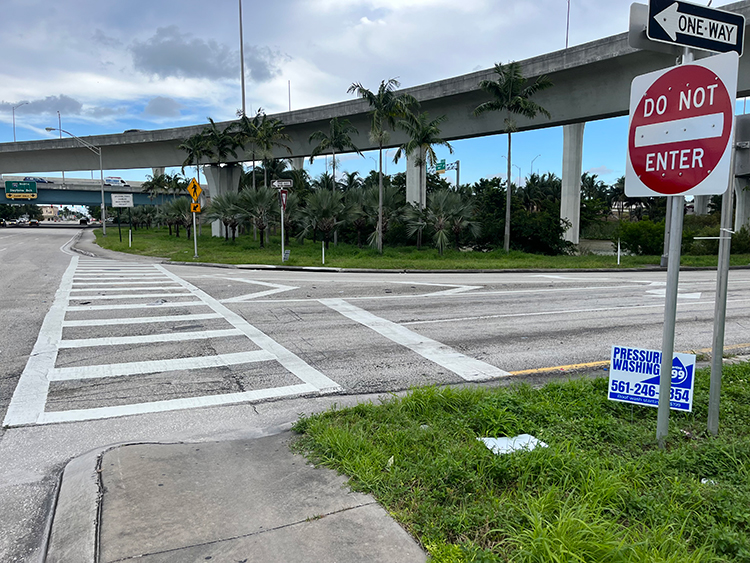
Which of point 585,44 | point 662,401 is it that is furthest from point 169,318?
point 585,44

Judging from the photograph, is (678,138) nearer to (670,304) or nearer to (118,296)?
(670,304)

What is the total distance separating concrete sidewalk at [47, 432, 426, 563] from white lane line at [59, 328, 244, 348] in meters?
3.90

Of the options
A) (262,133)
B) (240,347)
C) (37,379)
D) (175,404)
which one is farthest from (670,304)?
(262,133)

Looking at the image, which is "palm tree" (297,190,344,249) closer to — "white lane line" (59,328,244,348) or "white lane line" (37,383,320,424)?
"white lane line" (59,328,244,348)

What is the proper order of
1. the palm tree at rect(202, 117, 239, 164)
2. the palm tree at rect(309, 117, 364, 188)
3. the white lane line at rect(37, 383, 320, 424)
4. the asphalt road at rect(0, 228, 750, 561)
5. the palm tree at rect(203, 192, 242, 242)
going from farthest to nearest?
the palm tree at rect(202, 117, 239, 164) < the palm tree at rect(309, 117, 364, 188) < the palm tree at rect(203, 192, 242, 242) < the white lane line at rect(37, 383, 320, 424) < the asphalt road at rect(0, 228, 750, 561)

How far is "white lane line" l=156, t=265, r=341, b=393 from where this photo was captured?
5.93 meters

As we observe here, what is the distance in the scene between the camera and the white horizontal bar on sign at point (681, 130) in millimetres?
3314

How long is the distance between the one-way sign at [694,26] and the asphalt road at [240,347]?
12.7ft

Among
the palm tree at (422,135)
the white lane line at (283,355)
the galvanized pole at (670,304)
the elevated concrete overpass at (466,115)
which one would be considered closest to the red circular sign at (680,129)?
the galvanized pole at (670,304)

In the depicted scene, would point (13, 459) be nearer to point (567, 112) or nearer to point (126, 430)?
point (126, 430)

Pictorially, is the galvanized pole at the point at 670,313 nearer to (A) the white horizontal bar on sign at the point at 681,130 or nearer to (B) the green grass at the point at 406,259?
(A) the white horizontal bar on sign at the point at 681,130

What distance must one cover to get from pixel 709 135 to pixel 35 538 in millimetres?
4828

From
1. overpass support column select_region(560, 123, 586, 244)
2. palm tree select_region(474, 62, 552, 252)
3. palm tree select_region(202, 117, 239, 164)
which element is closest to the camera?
palm tree select_region(474, 62, 552, 252)

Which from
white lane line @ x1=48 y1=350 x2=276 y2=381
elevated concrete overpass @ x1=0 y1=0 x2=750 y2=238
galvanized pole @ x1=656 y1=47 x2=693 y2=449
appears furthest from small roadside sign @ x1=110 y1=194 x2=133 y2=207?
galvanized pole @ x1=656 y1=47 x2=693 y2=449
